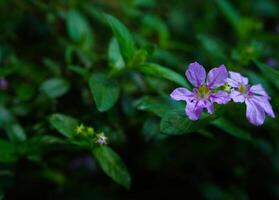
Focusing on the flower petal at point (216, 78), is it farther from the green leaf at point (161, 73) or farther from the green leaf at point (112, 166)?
the green leaf at point (112, 166)

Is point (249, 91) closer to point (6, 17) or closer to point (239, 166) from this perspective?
point (239, 166)

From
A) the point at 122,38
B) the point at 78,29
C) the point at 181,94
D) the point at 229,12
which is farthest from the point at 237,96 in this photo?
the point at 229,12

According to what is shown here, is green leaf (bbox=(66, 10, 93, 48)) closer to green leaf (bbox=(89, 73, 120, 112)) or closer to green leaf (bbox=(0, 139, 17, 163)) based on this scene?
green leaf (bbox=(89, 73, 120, 112))

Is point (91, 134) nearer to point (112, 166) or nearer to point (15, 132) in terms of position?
point (112, 166)

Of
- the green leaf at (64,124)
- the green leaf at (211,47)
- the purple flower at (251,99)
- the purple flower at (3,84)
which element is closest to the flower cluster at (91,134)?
the green leaf at (64,124)

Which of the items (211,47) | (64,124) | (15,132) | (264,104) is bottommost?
(15,132)

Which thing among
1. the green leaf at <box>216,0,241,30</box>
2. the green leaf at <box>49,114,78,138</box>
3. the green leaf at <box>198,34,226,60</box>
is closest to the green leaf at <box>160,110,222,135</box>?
the green leaf at <box>49,114,78,138</box>

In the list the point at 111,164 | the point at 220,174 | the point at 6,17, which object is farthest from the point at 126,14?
the point at 111,164
